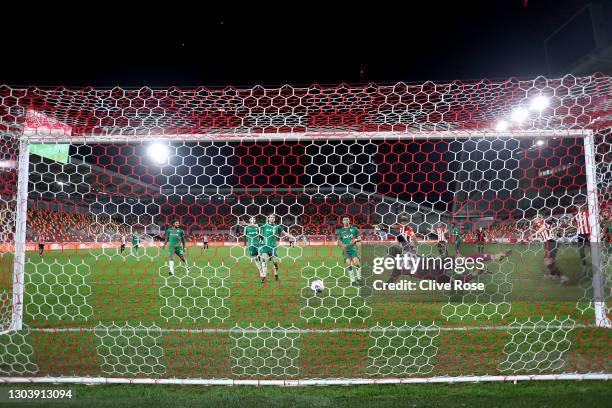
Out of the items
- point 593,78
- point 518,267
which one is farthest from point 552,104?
point 518,267

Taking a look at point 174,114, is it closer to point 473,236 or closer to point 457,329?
point 457,329

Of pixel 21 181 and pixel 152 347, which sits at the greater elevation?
pixel 21 181

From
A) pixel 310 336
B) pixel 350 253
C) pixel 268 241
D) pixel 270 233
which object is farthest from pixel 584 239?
pixel 268 241

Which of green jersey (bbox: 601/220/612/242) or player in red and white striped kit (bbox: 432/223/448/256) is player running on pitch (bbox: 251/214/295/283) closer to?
player in red and white striped kit (bbox: 432/223/448/256)

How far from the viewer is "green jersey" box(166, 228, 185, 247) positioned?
32.3 ft

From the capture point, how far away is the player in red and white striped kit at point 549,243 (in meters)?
7.05

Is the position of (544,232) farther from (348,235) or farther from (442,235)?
(348,235)

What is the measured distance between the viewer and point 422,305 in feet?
18.7

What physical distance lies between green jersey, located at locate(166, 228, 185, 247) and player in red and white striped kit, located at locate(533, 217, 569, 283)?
748 cm

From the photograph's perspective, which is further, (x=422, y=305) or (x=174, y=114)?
(x=422, y=305)

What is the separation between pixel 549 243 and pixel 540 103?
425 cm

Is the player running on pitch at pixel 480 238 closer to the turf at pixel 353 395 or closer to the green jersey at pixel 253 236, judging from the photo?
the turf at pixel 353 395

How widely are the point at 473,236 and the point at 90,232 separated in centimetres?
1395

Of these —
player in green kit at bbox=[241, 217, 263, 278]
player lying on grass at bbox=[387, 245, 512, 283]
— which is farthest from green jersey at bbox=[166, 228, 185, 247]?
player lying on grass at bbox=[387, 245, 512, 283]
